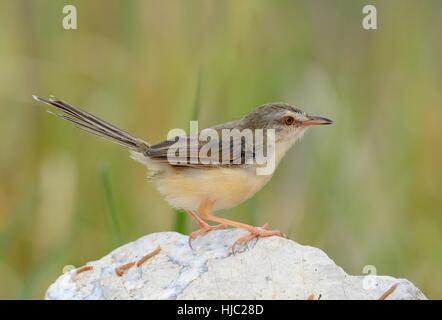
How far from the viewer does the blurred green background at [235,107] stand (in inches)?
237

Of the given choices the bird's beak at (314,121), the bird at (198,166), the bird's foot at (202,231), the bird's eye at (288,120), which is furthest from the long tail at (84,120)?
the bird's beak at (314,121)

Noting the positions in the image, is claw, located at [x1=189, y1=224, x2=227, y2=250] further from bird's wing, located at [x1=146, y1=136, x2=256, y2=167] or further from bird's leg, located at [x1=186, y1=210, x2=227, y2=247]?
bird's wing, located at [x1=146, y1=136, x2=256, y2=167]

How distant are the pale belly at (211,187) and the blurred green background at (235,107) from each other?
116 centimetres

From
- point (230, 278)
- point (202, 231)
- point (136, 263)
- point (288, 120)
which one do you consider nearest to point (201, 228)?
point (202, 231)

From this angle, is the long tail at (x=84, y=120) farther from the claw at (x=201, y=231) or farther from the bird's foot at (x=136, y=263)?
the bird's foot at (x=136, y=263)

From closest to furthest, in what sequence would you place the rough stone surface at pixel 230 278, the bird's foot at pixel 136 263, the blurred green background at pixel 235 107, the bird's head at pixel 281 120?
the rough stone surface at pixel 230 278
the bird's foot at pixel 136 263
the bird's head at pixel 281 120
the blurred green background at pixel 235 107

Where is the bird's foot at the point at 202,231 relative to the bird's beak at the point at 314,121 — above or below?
below

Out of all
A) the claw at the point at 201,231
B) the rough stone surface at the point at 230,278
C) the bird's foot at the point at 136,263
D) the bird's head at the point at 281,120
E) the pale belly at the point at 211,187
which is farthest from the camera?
the bird's head at the point at 281,120

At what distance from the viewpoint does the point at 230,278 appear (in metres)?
3.88

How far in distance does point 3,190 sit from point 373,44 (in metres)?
2.91

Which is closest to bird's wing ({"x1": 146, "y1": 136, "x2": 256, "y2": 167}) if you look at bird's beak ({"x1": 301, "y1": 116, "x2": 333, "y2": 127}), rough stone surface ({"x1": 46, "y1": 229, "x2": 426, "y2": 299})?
bird's beak ({"x1": 301, "y1": 116, "x2": 333, "y2": 127})

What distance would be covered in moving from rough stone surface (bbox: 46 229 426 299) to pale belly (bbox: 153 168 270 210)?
0.50 metres

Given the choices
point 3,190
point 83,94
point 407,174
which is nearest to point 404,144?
point 407,174

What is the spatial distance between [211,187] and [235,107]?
155 centimetres
